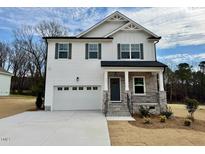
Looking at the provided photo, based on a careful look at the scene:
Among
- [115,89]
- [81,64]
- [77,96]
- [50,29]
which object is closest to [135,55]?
[115,89]

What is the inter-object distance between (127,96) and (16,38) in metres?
27.0

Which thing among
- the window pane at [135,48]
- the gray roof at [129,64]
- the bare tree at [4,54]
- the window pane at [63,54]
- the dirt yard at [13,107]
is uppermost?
the bare tree at [4,54]

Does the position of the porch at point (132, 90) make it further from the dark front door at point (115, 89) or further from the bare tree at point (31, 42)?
the bare tree at point (31, 42)

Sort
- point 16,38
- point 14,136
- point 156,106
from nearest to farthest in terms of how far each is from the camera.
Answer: point 14,136 → point 156,106 → point 16,38

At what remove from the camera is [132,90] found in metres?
14.3

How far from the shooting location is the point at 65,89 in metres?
14.8

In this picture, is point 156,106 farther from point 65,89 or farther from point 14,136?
point 14,136

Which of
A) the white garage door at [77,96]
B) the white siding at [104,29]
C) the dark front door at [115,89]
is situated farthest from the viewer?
the white siding at [104,29]

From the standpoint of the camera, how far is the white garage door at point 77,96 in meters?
14.7

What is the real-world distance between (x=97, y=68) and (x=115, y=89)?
7.79 ft

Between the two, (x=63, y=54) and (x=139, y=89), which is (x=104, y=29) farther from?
(x=139, y=89)

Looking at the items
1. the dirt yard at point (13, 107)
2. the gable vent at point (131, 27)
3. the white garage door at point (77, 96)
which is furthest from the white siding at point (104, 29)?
the dirt yard at point (13, 107)

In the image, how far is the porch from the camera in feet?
41.4
